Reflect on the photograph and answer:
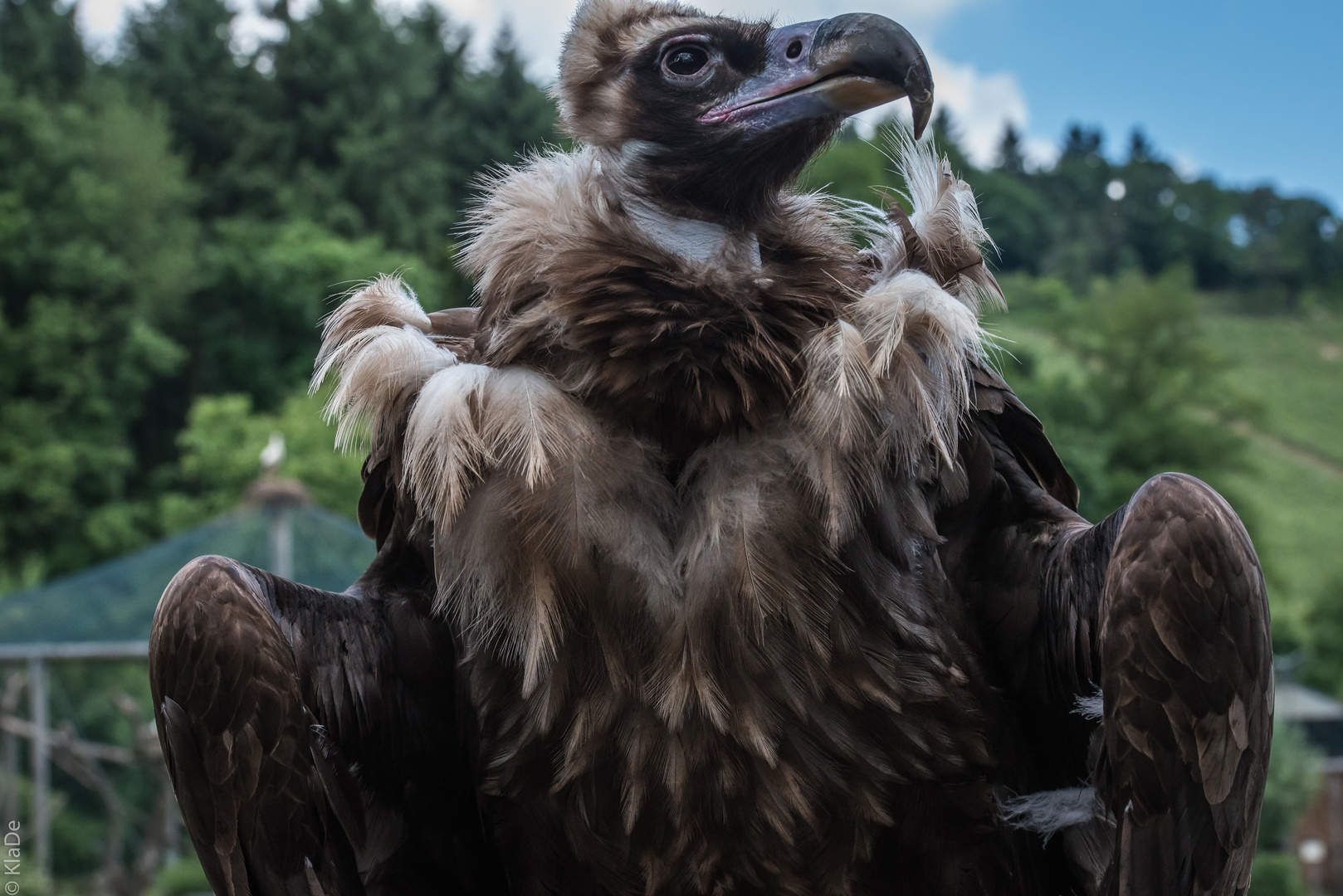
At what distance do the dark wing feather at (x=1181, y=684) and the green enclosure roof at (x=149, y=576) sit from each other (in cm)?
1760

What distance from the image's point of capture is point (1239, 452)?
149ft

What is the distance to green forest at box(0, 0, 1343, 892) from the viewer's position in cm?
4019

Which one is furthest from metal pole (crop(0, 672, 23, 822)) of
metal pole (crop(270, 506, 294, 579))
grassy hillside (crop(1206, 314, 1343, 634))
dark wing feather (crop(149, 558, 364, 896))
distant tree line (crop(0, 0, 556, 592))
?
grassy hillside (crop(1206, 314, 1343, 634))

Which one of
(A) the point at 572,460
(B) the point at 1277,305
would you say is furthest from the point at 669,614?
(B) the point at 1277,305

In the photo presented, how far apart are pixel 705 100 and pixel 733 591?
3.88 feet

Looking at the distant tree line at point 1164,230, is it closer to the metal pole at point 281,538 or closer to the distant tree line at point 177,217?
the distant tree line at point 177,217

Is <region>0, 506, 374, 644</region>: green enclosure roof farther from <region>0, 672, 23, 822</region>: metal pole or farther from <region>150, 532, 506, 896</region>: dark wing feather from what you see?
<region>150, 532, 506, 896</region>: dark wing feather

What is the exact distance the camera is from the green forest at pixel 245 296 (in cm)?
4019

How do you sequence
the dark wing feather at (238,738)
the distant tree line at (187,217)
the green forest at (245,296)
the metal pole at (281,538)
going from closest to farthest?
1. the dark wing feather at (238,738)
2. the metal pole at (281,538)
3. the green forest at (245,296)
4. the distant tree line at (187,217)

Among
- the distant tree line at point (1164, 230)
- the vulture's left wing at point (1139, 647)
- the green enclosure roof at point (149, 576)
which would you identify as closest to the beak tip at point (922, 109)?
the vulture's left wing at point (1139, 647)

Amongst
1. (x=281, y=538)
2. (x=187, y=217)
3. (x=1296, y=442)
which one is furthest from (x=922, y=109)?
(x=1296, y=442)

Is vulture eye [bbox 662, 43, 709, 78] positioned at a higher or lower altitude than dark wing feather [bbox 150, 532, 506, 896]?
higher

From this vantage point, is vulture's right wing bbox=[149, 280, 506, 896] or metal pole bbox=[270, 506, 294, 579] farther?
metal pole bbox=[270, 506, 294, 579]
